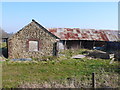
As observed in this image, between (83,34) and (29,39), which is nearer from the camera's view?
(29,39)

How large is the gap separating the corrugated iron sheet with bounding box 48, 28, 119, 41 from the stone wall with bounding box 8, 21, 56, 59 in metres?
8.40

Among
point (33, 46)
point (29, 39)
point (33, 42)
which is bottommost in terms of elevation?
point (33, 46)

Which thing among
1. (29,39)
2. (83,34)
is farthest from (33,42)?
(83,34)

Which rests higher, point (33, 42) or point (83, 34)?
point (83, 34)

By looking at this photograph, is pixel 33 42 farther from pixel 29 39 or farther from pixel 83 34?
pixel 83 34

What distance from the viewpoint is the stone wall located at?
2034cm

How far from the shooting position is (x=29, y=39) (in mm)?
20781

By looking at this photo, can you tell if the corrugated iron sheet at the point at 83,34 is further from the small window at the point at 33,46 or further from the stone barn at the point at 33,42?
the small window at the point at 33,46

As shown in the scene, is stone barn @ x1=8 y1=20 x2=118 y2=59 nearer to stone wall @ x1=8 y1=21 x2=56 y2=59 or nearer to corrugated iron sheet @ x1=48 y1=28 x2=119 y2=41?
stone wall @ x1=8 y1=21 x2=56 y2=59

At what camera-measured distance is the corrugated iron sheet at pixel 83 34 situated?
3000 centimetres

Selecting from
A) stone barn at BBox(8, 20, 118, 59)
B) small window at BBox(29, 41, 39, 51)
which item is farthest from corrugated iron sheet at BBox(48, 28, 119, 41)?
small window at BBox(29, 41, 39, 51)

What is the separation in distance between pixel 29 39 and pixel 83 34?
1334cm

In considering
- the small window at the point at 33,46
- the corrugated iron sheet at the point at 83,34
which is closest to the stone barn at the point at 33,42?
the small window at the point at 33,46

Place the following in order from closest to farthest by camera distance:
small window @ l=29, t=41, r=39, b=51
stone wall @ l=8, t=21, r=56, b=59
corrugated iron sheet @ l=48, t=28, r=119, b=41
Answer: stone wall @ l=8, t=21, r=56, b=59 < small window @ l=29, t=41, r=39, b=51 < corrugated iron sheet @ l=48, t=28, r=119, b=41
